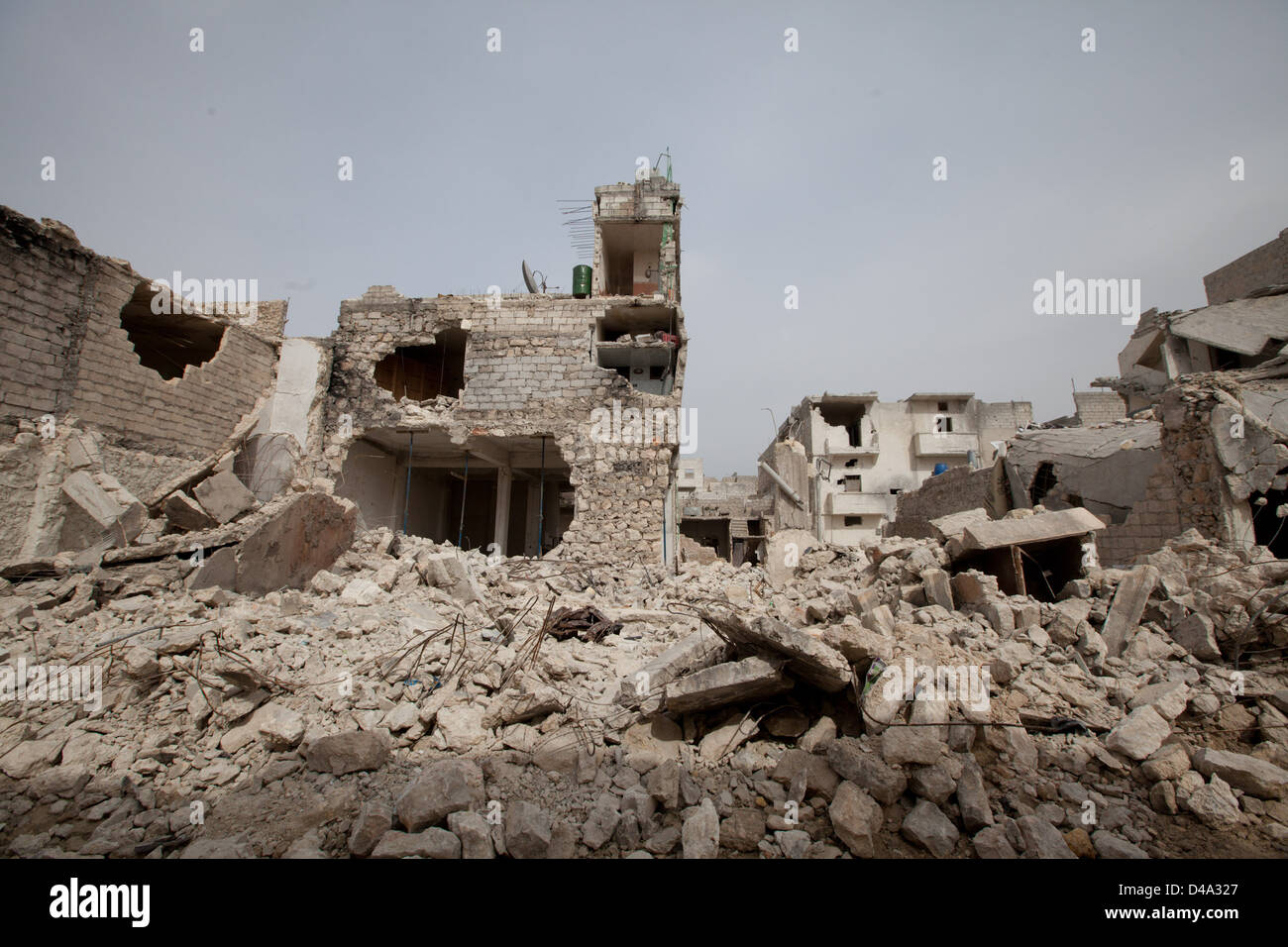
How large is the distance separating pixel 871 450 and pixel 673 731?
2566 centimetres

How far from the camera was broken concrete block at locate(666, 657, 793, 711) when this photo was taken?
3230 millimetres

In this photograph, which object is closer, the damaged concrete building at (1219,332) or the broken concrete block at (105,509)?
the broken concrete block at (105,509)

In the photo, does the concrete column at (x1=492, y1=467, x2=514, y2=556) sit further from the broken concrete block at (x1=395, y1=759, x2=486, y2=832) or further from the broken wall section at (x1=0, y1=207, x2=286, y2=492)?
the broken concrete block at (x1=395, y1=759, x2=486, y2=832)

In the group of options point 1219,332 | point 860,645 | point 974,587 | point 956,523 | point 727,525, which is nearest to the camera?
point 860,645

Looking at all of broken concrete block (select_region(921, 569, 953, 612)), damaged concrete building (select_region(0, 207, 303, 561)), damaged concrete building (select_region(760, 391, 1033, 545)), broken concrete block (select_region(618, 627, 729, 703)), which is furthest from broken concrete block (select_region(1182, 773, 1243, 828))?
damaged concrete building (select_region(760, 391, 1033, 545))

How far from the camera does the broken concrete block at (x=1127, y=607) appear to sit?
4.28 meters

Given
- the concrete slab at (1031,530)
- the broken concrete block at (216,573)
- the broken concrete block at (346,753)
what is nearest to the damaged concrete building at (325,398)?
the broken concrete block at (216,573)

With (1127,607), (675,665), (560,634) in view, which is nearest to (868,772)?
(675,665)

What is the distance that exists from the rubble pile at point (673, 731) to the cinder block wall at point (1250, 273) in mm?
14950

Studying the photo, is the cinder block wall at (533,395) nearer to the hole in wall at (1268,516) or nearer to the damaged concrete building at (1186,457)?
the damaged concrete building at (1186,457)

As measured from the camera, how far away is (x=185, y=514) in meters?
7.56

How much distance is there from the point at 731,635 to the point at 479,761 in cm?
180

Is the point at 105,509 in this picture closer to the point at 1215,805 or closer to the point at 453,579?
the point at 453,579

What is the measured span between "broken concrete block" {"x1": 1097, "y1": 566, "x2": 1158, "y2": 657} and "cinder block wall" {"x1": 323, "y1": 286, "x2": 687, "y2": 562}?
22.7ft
